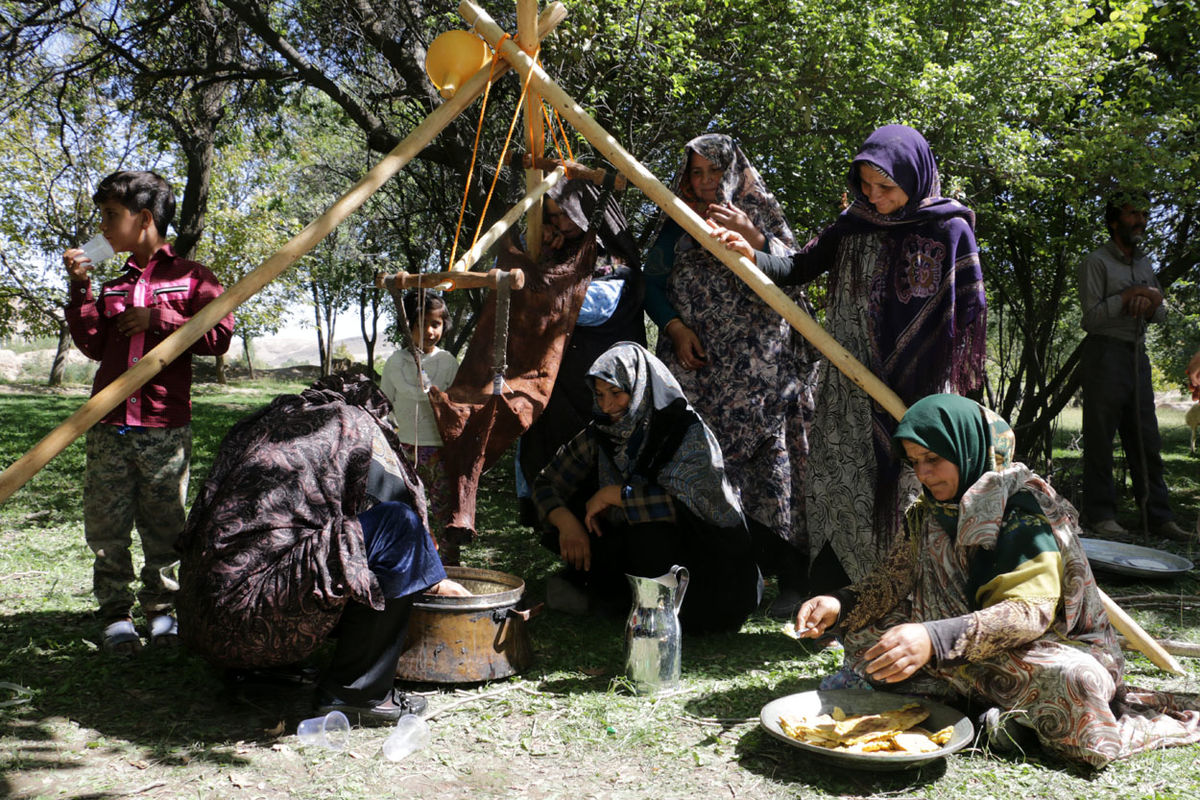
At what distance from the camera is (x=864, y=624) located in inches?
125

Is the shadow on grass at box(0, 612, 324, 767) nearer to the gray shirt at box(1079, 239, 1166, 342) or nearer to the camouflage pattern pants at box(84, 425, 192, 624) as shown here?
the camouflage pattern pants at box(84, 425, 192, 624)

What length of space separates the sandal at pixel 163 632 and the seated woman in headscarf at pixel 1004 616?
8.62 ft

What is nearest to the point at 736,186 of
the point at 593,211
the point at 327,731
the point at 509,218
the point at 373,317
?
the point at 593,211

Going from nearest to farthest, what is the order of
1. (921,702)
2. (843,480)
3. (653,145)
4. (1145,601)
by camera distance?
(921,702), (843,480), (1145,601), (653,145)

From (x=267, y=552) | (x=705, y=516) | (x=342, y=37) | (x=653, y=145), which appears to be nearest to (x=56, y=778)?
(x=267, y=552)

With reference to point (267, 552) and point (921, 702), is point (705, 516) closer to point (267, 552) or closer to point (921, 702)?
point (921, 702)

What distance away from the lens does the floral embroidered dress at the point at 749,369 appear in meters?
4.30

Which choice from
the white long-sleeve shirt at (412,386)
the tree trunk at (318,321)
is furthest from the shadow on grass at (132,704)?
the tree trunk at (318,321)

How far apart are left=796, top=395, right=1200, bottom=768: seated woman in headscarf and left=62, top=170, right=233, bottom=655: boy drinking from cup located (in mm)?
2627

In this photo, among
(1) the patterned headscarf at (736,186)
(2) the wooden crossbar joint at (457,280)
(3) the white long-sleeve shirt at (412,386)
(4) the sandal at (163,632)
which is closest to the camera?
(2) the wooden crossbar joint at (457,280)

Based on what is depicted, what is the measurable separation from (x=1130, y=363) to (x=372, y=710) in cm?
571

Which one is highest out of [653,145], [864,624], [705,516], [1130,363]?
[653,145]

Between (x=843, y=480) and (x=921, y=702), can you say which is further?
(x=843, y=480)

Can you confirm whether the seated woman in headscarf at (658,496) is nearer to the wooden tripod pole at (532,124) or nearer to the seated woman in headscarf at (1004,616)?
the wooden tripod pole at (532,124)
